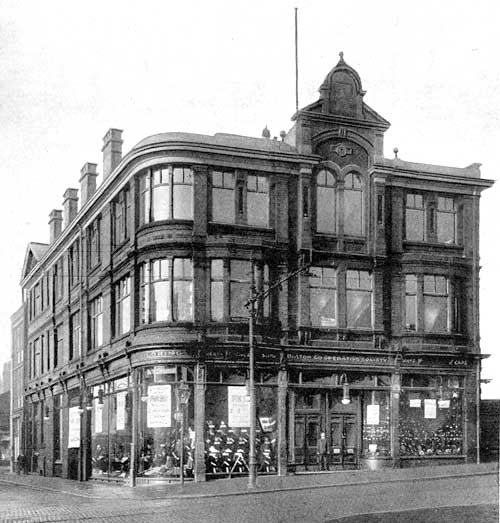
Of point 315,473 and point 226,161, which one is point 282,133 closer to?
point 226,161

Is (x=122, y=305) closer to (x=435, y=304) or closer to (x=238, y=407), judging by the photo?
(x=238, y=407)

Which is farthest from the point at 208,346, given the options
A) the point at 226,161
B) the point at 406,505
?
the point at 406,505

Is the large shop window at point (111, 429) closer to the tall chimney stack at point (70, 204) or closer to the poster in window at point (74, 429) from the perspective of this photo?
the poster in window at point (74, 429)

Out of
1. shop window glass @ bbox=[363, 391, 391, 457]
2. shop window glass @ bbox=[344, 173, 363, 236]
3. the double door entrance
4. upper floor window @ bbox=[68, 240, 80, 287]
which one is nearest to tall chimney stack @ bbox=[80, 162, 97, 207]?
upper floor window @ bbox=[68, 240, 80, 287]

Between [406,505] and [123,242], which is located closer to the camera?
[406,505]

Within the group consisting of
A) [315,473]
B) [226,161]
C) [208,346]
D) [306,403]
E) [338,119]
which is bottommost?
[315,473]

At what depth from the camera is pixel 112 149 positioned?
37906 mm

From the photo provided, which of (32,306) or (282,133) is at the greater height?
(282,133)

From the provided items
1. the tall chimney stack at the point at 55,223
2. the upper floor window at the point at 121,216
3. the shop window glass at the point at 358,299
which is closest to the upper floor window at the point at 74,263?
the upper floor window at the point at 121,216

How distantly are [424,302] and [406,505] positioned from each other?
49.2ft

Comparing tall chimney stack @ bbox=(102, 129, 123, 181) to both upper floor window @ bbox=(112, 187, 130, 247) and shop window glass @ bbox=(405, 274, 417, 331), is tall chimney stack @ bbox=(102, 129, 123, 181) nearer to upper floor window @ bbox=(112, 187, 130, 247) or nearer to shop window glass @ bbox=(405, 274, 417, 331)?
upper floor window @ bbox=(112, 187, 130, 247)

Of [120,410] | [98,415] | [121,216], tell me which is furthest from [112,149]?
[120,410]

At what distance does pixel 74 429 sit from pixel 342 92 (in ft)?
64.2

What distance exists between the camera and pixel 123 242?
111 ft
